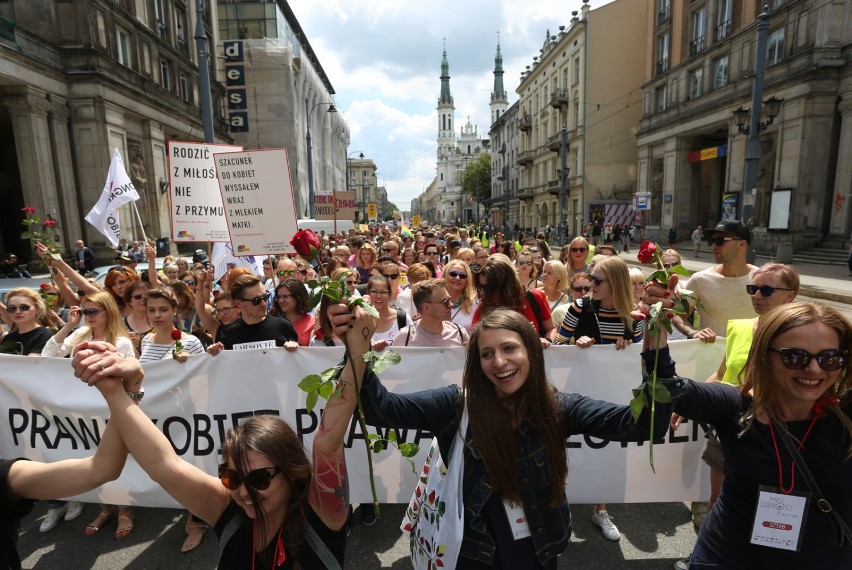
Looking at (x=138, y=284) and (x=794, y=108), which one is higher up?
(x=794, y=108)

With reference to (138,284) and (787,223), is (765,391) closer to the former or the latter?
(138,284)

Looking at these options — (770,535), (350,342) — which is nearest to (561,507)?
(770,535)

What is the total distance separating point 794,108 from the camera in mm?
18328

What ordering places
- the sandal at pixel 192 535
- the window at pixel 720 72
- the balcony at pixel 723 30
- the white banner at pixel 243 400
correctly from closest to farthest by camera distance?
the sandal at pixel 192 535 < the white banner at pixel 243 400 < the balcony at pixel 723 30 < the window at pixel 720 72

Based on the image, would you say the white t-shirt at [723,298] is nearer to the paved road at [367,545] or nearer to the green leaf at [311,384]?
the paved road at [367,545]

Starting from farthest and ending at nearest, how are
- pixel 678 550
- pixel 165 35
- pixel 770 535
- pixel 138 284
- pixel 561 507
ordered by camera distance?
1. pixel 165 35
2. pixel 138 284
3. pixel 678 550
4. pixel 561 507
5. pixel 770 535

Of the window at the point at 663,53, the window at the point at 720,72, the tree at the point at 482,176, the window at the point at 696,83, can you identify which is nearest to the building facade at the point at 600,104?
the window at the point at 663,53

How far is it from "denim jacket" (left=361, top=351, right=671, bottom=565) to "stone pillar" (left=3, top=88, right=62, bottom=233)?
20862 mm

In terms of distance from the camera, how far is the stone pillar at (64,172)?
18.1m

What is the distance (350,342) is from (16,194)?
27564 millimetres

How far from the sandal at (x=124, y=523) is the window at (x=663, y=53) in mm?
33358

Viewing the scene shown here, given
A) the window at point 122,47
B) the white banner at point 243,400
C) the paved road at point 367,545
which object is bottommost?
the paved road at point 367,545

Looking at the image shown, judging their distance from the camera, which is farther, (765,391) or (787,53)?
(787,53)

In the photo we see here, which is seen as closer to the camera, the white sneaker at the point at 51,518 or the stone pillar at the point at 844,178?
the white sneaker at the point at 51,518
